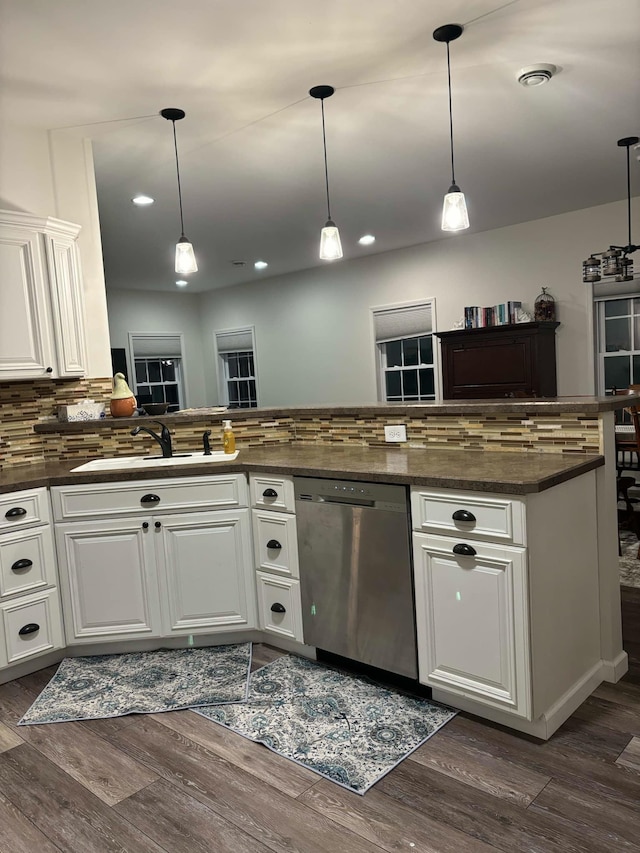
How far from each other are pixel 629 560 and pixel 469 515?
2.27m

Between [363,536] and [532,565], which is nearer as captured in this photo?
[532,565]

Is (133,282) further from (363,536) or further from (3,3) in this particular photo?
(363,536)

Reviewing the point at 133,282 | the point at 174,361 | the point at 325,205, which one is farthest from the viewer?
the point at 174,361

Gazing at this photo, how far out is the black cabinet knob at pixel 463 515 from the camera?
6.74 feet

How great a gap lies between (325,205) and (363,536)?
134 inches

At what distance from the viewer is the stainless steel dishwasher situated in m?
2.29

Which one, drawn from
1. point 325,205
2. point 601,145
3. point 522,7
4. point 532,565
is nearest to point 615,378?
point 601,145

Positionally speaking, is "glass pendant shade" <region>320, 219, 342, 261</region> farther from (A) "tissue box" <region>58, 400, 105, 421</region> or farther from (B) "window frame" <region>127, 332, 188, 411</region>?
(B) "window frame" <region>127, 332, 188, 411</region>

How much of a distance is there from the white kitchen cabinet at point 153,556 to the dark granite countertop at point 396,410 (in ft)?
2.15

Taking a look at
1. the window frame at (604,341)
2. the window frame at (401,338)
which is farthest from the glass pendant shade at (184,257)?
the window frame at (604,341)

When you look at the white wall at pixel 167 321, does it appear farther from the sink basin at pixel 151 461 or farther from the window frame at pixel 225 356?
the sink basin at pixel 151 461

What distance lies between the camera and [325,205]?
4.96m

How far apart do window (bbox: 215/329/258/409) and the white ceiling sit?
344 centimetres

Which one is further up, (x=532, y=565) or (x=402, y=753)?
(x=532, y=565)
